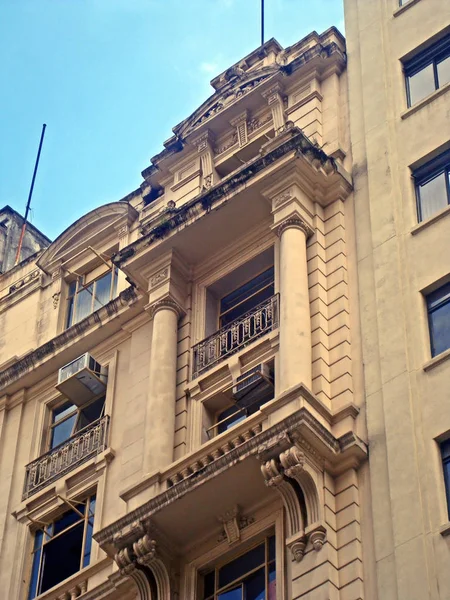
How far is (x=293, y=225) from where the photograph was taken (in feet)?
86.8

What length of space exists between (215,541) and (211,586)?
73 centimetres

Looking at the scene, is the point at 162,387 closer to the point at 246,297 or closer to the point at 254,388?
the point at 254,388

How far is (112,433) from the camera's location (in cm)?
2794

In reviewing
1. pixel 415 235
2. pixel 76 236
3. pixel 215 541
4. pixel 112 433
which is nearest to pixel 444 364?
pixel 415 235

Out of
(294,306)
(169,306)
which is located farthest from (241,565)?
(169,306)

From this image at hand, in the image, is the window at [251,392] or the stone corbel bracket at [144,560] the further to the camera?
the window at [251,392]

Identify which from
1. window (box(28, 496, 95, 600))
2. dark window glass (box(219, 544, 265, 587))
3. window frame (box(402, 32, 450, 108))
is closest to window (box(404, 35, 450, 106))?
window frame (box(402, 32, 450, 108))

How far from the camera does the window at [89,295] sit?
1233 inches

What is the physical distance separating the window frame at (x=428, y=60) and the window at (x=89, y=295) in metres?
7.63

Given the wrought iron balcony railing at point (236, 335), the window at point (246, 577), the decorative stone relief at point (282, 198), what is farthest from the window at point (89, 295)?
the window at point (246, 577)

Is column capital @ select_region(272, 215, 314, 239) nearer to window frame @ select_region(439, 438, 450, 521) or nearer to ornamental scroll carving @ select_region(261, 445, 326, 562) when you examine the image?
ornamental scroll carving @ select_region(261, 445, 326, 562)

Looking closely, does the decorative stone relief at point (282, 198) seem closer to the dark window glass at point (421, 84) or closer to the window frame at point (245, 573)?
the dark window glass at point (421, 84)

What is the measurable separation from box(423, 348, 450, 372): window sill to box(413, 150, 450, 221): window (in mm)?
3326

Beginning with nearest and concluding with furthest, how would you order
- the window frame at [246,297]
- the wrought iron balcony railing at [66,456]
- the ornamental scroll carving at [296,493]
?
the ornamental scroll carving at [296,493] → the window frame at [246,297] → the wrought iron balcony railing at [66,456]
